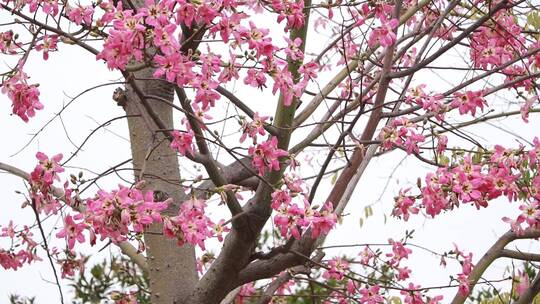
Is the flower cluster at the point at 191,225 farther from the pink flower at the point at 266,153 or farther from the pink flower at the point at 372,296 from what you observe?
the pink flower at the point at 372,296

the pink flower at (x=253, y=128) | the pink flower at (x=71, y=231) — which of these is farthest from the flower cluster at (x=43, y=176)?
the pink flower at (x=253, y=128)

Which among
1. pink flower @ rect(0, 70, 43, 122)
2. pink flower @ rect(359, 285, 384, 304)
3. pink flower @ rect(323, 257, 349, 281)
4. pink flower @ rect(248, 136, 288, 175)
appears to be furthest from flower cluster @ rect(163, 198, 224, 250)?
pink flower @ rect(359, 285, 384, 304)

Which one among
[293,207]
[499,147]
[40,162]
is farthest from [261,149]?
[499,147]

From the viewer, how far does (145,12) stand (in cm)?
224

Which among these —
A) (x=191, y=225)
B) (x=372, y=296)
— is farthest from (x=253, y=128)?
(x=372, y=296)

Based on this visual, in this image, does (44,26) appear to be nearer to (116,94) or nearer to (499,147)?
(116,94)

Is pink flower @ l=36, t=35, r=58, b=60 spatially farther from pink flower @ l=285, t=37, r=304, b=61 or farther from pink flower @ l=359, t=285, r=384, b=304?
pink flower @ l=359, t=285, r=384, b=304

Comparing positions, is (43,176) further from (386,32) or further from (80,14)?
(386,32)

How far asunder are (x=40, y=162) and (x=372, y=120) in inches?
53.1

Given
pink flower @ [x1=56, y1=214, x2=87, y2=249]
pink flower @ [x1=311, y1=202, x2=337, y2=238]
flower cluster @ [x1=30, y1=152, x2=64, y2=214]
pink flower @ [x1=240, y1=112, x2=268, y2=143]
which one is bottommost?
pink flower @ [x1=56, y1=214, x2=87, y2=249]

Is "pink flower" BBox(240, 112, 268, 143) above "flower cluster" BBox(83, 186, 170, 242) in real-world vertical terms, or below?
above

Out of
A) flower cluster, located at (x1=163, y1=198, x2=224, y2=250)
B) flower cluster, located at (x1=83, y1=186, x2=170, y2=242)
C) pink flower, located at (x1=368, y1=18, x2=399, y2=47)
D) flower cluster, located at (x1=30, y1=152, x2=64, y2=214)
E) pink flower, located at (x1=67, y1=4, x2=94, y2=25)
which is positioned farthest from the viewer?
pink flower, located at (x1=368, y1=18, x2=399, y2=47)

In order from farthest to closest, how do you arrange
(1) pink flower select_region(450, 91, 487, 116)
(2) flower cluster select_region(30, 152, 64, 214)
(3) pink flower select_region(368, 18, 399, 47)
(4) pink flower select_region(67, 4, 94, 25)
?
(1) pink flower select_region(450, 91, 487, 116) → (3) pink flower select_region(368, 18, 399, 47) → (4) pink flower select_region(67, 4, 94, 25) → (2) flower cluster select_region(30, 152, 64, 214)

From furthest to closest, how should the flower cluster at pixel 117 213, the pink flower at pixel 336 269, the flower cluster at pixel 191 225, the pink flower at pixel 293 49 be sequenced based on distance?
the pink flower at pixel 336 269
the pink flower at pixel 293 49
the flower cluster at pixel 191 225
the flower cluster at pixel 117 213
